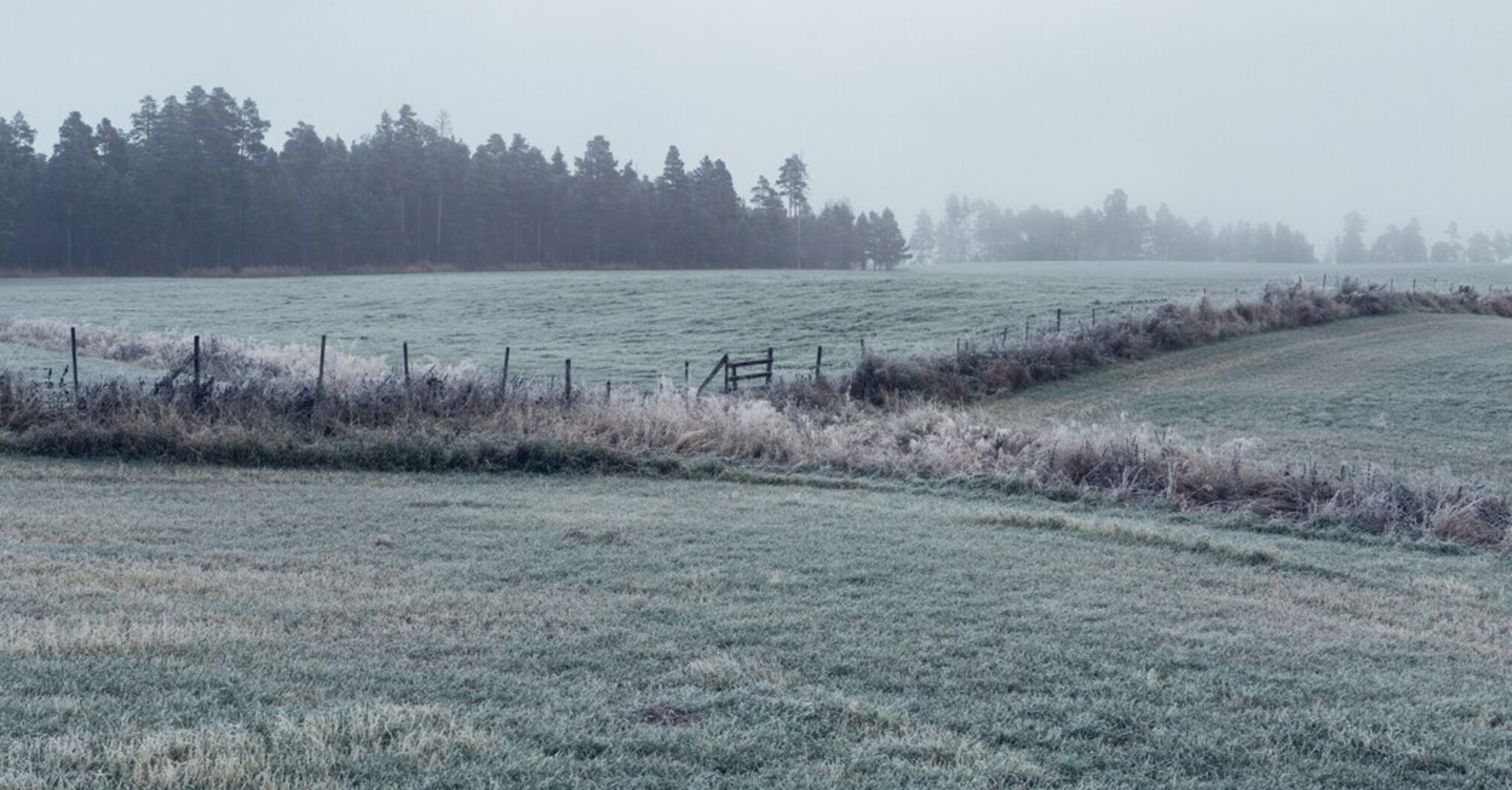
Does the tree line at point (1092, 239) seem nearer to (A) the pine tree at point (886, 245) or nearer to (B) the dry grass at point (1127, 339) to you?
A: (A) the pine tree at point (886, 245)

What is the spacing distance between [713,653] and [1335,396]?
92.3 feet

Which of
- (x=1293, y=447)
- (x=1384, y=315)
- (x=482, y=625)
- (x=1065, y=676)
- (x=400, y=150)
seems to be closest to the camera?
(x=1065, y=676)

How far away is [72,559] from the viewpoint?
9906 mm

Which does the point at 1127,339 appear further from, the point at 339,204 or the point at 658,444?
the point at 339,204

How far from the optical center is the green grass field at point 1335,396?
2512 cm

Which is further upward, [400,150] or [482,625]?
[400,150]

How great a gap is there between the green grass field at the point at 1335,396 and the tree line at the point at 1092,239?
118 m

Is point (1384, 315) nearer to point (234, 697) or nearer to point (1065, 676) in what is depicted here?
point (1065, 676)

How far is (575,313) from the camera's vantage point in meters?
55.1

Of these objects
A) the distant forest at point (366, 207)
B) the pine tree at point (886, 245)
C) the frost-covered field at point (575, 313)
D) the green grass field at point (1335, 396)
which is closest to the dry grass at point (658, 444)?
the green grass field at point (1335, 396)

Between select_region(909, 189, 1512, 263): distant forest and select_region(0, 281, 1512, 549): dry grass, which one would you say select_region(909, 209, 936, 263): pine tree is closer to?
select_region(909, 189, 1512, 263): distant forest

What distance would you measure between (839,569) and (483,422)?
9720mm

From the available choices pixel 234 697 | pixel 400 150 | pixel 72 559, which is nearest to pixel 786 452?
pixel 72 559

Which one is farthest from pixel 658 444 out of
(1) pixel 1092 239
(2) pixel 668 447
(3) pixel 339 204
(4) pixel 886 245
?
(1) pixel 1092 239
